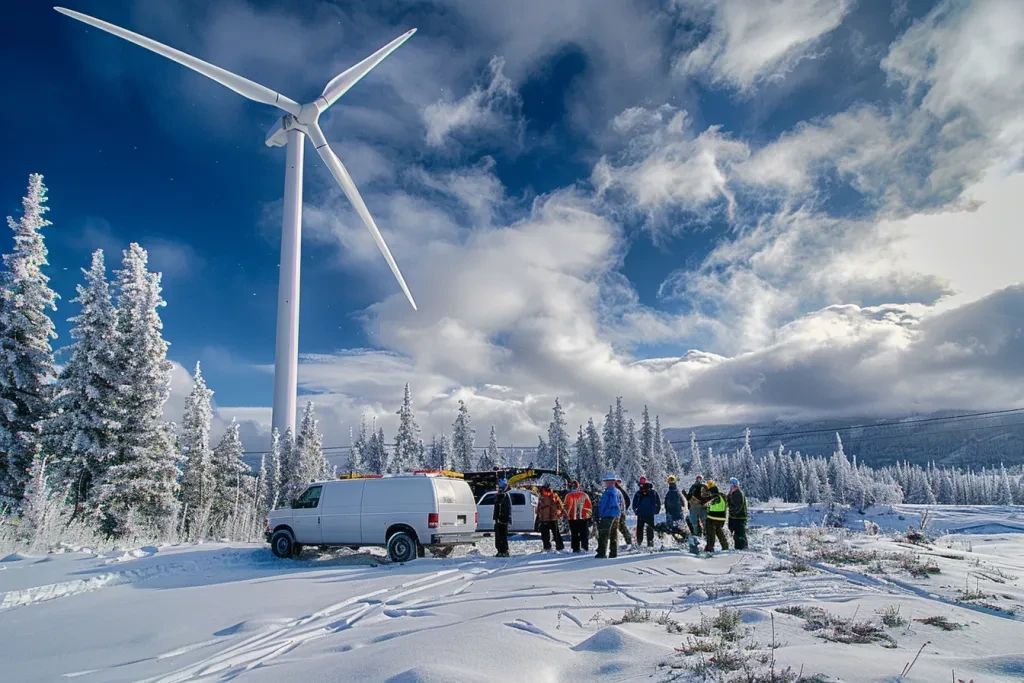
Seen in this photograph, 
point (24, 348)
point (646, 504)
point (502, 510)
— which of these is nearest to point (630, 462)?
point (646, 504)

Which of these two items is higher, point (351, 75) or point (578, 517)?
point (351, 75)

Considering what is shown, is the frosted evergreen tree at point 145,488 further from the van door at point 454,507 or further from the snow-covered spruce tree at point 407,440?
the snow-covered spruce tree at point 407,440

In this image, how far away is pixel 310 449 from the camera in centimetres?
5672

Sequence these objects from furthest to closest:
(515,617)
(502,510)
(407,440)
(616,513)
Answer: (407,440) → (502,510) → (616,513) → (515,617)

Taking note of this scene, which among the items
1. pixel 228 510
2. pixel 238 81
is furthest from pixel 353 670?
pixel 238 81

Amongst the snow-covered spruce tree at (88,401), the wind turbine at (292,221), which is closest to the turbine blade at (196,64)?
the wind turbine at (292,221)

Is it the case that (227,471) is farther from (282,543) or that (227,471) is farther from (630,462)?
(630,462)

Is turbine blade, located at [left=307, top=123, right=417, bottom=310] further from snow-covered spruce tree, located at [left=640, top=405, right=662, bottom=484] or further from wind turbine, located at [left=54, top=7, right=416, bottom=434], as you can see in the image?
snow-covered spruce tree, located at [left=640, top=405, right=662, bottom=484]

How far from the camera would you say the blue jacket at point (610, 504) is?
13609 mm

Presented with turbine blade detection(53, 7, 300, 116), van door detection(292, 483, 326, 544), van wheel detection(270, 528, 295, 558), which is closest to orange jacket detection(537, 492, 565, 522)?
van door detection(292, 483, 326, 544)

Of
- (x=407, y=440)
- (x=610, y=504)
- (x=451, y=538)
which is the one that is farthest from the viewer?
(x=407, y=440)

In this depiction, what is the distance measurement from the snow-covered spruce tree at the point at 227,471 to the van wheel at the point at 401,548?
32.0m

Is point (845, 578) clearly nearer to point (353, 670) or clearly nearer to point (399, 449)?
point (353, 670)

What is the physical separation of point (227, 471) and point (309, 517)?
111 ft
